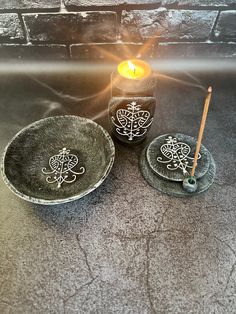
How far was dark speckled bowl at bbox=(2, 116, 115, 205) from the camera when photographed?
0.60 meters

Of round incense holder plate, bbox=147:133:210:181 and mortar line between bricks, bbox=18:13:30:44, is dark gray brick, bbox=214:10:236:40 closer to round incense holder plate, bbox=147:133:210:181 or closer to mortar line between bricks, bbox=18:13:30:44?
round incense holder plate, bbox=147:133:210:181

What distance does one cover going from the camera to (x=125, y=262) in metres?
0.55

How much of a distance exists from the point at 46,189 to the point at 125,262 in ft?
0.68

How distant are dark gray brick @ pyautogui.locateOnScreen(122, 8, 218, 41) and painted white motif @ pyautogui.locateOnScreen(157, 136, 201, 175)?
34 centimetres

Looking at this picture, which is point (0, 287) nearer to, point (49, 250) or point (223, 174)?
point (49, 250)

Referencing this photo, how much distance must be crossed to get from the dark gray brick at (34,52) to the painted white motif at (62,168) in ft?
1.17

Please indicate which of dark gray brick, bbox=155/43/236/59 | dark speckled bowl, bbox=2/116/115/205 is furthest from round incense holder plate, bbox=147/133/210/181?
dark gray brick, bbox=155/43/236/59

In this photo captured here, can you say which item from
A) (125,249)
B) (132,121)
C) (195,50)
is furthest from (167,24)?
(125,249)

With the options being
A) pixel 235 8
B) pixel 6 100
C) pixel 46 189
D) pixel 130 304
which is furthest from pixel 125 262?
pixel 235 8

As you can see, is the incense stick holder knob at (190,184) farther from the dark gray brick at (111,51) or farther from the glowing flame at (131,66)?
the dark gray brick at (111,51)

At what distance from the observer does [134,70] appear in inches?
24.8

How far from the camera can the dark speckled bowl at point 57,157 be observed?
60 cm

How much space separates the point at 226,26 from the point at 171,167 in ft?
1.55

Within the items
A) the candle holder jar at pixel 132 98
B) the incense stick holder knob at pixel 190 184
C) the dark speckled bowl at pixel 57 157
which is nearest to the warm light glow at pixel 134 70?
the candle holder jar at pixel 132 98
